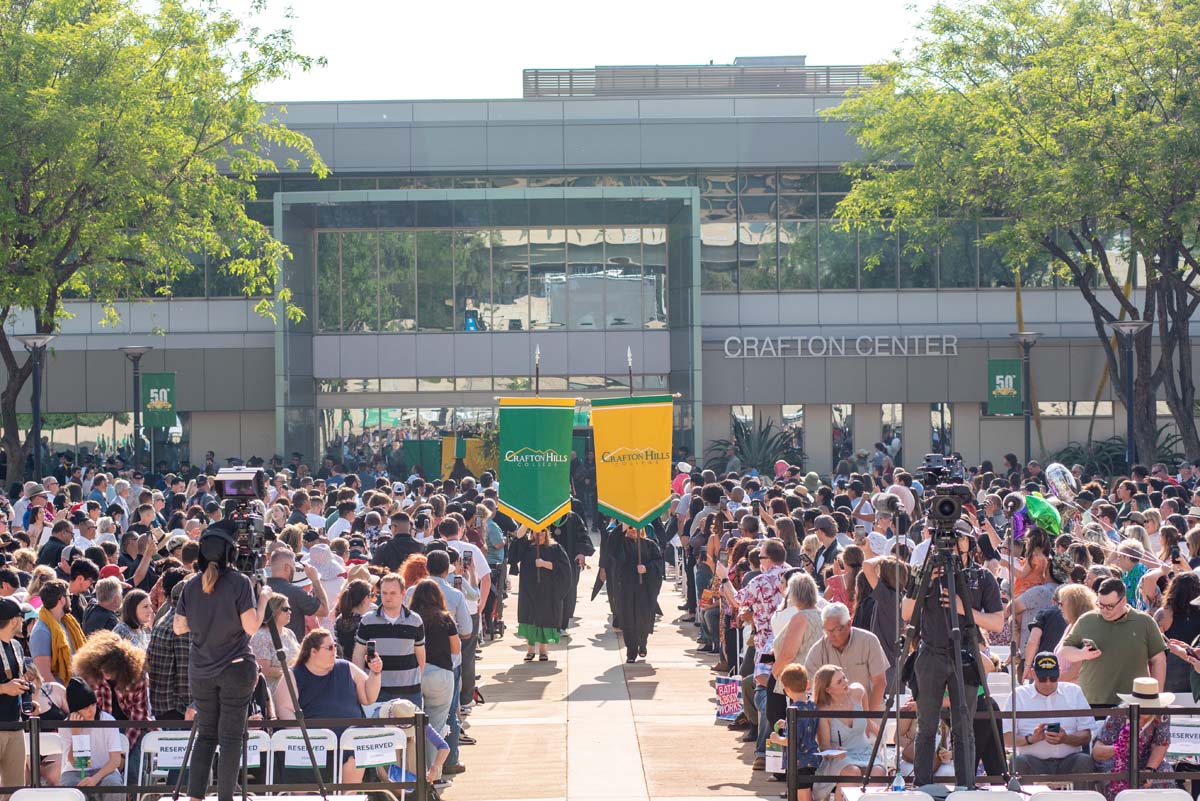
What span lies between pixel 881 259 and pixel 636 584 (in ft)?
79.9

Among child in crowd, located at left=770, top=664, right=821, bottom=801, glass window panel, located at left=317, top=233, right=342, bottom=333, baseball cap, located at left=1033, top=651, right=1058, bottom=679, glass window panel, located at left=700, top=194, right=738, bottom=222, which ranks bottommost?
child in crowd, located at left=770, top=664, right=821, bottom=801

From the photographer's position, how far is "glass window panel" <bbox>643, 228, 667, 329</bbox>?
3850 cm

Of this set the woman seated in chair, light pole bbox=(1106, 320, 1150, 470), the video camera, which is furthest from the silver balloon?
the video camera

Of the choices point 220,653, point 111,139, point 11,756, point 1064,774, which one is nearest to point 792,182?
point 111,139

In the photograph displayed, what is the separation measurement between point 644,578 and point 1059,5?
1768cm

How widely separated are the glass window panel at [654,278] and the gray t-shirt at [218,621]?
30.6 m

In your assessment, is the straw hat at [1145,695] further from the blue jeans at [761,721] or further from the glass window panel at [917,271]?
the glass window panel at [917,271]

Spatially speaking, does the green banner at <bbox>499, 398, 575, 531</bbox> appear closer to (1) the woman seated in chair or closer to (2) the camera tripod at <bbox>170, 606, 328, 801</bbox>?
(1) the woman seated in chair

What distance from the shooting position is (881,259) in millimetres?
39406

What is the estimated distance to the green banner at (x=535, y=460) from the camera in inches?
687

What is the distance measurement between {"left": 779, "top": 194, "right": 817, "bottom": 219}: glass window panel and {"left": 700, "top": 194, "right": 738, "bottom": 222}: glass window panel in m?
1.24

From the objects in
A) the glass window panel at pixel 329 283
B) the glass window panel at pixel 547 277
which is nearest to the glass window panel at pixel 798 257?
the glass window panel at pixel 547 277

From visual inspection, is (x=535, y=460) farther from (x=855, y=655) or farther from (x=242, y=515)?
(x=242, y=515)

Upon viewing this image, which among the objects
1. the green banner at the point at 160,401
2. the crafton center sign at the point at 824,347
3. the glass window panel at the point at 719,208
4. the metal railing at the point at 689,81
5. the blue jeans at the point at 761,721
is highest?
the metal railing at the point at 689,81
